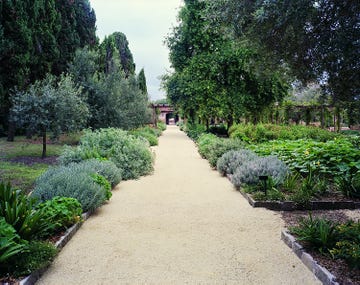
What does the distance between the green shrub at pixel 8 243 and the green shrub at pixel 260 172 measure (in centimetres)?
487

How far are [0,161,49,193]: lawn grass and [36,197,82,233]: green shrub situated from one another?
9.40 feet

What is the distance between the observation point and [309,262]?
3447 millimetres

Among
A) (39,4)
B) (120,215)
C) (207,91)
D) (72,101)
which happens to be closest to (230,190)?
(120,215)

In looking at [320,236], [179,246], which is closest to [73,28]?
[179,246]

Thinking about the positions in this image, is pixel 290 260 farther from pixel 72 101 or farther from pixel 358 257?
pixel 72 101

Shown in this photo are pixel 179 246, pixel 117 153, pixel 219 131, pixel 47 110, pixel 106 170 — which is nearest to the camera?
pixel 179 246

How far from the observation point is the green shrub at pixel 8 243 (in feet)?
9.83

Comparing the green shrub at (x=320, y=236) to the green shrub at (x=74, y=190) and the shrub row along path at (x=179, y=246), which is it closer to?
the shrub row along path at (x=179, y=246)

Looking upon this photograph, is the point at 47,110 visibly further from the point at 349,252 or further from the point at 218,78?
the point at 218,78

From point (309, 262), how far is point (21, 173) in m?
8.01

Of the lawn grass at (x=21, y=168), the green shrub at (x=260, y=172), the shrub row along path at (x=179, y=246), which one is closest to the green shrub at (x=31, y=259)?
the shrub row along path at (x=179, y=246)

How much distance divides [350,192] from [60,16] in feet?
60.9

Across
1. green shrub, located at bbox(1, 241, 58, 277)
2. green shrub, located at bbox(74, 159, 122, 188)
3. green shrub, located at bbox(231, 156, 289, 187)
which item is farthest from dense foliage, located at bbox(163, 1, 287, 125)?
green shrub, located at bbox(1, 241, 58, 277)

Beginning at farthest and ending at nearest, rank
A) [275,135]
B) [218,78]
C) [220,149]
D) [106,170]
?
[218,78] < [275,135] < [220,149] < [106,170]
